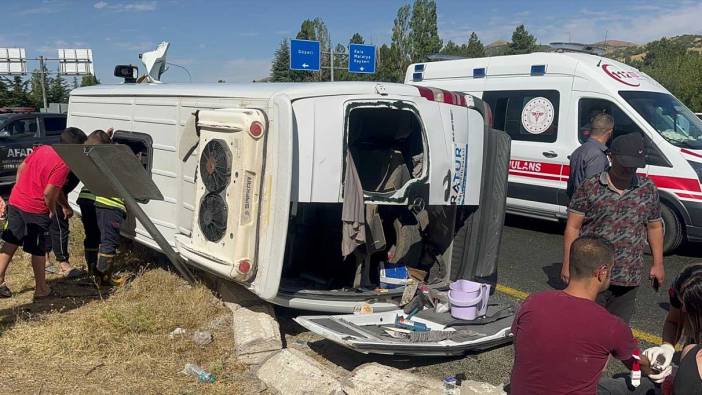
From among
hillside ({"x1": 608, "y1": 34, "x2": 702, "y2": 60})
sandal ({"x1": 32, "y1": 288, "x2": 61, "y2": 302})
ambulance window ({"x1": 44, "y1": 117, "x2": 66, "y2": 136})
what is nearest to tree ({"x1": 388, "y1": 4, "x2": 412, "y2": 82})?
ambulance window ({"x1": 44, "y1": 117, "x2": 66, "y2": 136})

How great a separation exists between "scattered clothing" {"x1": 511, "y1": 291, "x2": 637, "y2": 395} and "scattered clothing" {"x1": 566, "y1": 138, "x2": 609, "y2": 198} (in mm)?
2660

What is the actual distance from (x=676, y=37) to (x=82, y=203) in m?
114

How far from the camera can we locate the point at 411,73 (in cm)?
1055

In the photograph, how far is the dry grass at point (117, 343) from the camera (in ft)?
13.2

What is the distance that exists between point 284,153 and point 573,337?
223 centimetres

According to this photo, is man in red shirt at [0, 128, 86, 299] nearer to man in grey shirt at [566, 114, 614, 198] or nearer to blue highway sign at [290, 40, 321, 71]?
man in grey shirt at [566, 114, 614, 198]

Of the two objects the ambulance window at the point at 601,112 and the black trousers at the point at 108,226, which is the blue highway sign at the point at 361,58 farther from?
the black trousers at the point at 108,226

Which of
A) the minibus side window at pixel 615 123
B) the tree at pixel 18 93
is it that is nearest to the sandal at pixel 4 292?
the minibus side window at pixel 615 123

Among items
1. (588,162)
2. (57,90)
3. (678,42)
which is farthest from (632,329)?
(678,42)

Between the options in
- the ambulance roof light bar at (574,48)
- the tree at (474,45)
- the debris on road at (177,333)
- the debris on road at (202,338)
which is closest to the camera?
the debris on road at (202,338)

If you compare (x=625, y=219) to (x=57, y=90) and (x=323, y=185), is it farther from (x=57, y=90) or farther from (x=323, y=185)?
(x=57, y=90)

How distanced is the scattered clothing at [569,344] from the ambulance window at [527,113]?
5914 millimetres

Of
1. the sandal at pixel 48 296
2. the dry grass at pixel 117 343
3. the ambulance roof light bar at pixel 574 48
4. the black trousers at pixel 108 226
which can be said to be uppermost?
the ambulance roof light bar at pixel 574 48

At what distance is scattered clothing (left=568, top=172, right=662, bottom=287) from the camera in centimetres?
383
